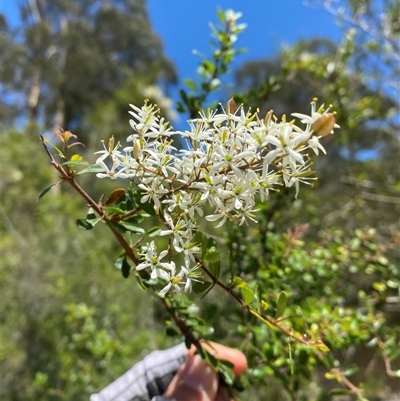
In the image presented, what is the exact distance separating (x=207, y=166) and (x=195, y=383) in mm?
346

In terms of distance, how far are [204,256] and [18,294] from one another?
2.14m

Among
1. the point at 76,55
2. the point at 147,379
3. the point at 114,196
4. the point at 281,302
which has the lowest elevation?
the point at 147,379

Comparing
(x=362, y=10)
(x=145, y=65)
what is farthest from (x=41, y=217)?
(x=145, y=65)

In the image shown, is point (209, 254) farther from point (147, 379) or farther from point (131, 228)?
point (147, 379)

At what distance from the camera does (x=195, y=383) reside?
0.58 metres

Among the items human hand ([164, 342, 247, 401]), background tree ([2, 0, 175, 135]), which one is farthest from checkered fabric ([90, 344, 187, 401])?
background tree ([2, 0, 175, 135])

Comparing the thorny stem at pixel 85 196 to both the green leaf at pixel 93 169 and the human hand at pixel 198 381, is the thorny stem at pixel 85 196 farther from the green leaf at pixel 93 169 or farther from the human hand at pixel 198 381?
the human hand at pixel 198 381

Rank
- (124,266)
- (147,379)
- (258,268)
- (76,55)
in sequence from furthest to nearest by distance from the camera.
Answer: (76,55) → (258,268) → (147,379) → (124,266)

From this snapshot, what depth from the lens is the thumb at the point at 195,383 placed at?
1.86ft

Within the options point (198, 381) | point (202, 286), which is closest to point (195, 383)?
point (198, 381)

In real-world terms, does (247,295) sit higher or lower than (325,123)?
lower

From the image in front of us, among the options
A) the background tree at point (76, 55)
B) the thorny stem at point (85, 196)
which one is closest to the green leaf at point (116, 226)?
the thorny stem at point (85, 196)

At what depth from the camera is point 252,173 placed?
1.29 ft

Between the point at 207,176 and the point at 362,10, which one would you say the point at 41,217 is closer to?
the point at 362,10
